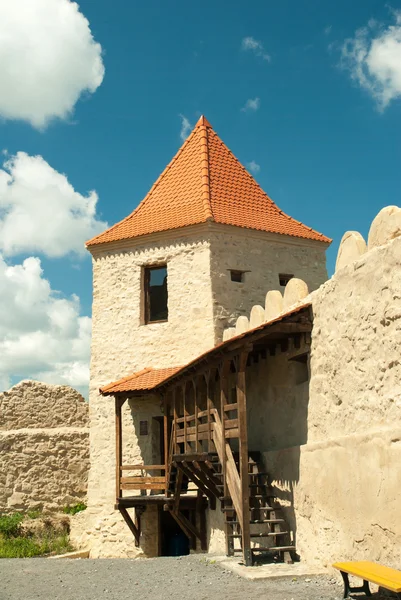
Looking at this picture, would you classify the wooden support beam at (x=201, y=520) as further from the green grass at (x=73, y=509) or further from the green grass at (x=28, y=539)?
the green grass at (x=73, y=509)

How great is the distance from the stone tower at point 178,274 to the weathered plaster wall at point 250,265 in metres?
0.02

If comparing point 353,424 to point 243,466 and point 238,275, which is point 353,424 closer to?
point 243,466

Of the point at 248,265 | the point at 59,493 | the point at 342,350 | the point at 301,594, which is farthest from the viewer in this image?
the point at 59,493

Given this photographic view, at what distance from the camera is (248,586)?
307 inches

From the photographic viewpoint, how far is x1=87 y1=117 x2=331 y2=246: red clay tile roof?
16.2 metres

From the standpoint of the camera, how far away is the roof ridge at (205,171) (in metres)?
15.9

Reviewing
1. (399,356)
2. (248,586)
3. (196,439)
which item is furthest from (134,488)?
(399,356)

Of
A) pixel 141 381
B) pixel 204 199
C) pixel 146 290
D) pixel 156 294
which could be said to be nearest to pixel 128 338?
pixel 146 290

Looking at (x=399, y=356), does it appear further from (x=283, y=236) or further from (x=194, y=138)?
(x=194, y=138)

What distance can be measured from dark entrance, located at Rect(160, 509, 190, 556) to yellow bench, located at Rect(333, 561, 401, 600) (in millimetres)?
9006

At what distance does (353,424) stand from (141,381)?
7357 millimetres

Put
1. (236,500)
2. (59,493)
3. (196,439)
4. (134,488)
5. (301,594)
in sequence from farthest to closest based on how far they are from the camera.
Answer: (59,493), (134,488), (196,439), (236,500), (301,594)

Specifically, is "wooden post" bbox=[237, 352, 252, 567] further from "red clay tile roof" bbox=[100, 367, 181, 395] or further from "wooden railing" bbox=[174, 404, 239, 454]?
"red clay tile roof" bbox=[100, 367, 181, 395]

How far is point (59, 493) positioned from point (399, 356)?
41.8 ft
